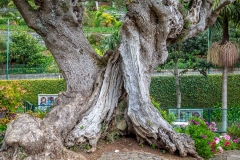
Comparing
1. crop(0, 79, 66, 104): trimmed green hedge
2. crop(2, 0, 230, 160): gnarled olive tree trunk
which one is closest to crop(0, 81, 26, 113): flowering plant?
crop(2, 0, 230, 160): gnarled olive tree trunk

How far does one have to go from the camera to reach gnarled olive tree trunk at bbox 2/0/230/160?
6.88 m

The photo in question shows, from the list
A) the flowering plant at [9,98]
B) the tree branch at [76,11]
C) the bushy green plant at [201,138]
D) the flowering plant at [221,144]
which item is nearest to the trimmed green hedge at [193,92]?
the flowering plant at [9,98]

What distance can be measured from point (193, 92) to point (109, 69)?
1352cm

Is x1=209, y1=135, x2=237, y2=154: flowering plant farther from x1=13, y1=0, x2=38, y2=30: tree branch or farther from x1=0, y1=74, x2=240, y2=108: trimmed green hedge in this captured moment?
x1=0, y1=74, x2=240, y2=108: trimmed green hedge

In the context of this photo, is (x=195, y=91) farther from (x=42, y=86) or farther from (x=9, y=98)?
(x=9, y=98)

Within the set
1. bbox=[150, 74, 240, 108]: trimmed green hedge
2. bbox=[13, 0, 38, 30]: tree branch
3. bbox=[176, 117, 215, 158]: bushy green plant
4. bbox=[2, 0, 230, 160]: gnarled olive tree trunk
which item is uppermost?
bbox=[13, 0, 38, 30]: tree branch

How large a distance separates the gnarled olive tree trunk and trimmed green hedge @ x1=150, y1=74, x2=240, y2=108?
39.7 feet

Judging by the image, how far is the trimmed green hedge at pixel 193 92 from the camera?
813 inches

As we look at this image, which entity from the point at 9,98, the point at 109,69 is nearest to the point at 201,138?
the point at 109,69

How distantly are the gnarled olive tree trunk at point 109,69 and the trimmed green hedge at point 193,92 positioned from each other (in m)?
12.1

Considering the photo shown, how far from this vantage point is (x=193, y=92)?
20734 millimetres

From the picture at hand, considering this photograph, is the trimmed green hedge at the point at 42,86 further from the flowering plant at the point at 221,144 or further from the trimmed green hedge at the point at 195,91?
the flowering plant at the point at 221,144

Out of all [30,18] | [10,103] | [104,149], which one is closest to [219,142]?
[104,149]

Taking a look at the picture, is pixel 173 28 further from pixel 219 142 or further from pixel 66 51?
pixel 219 142
